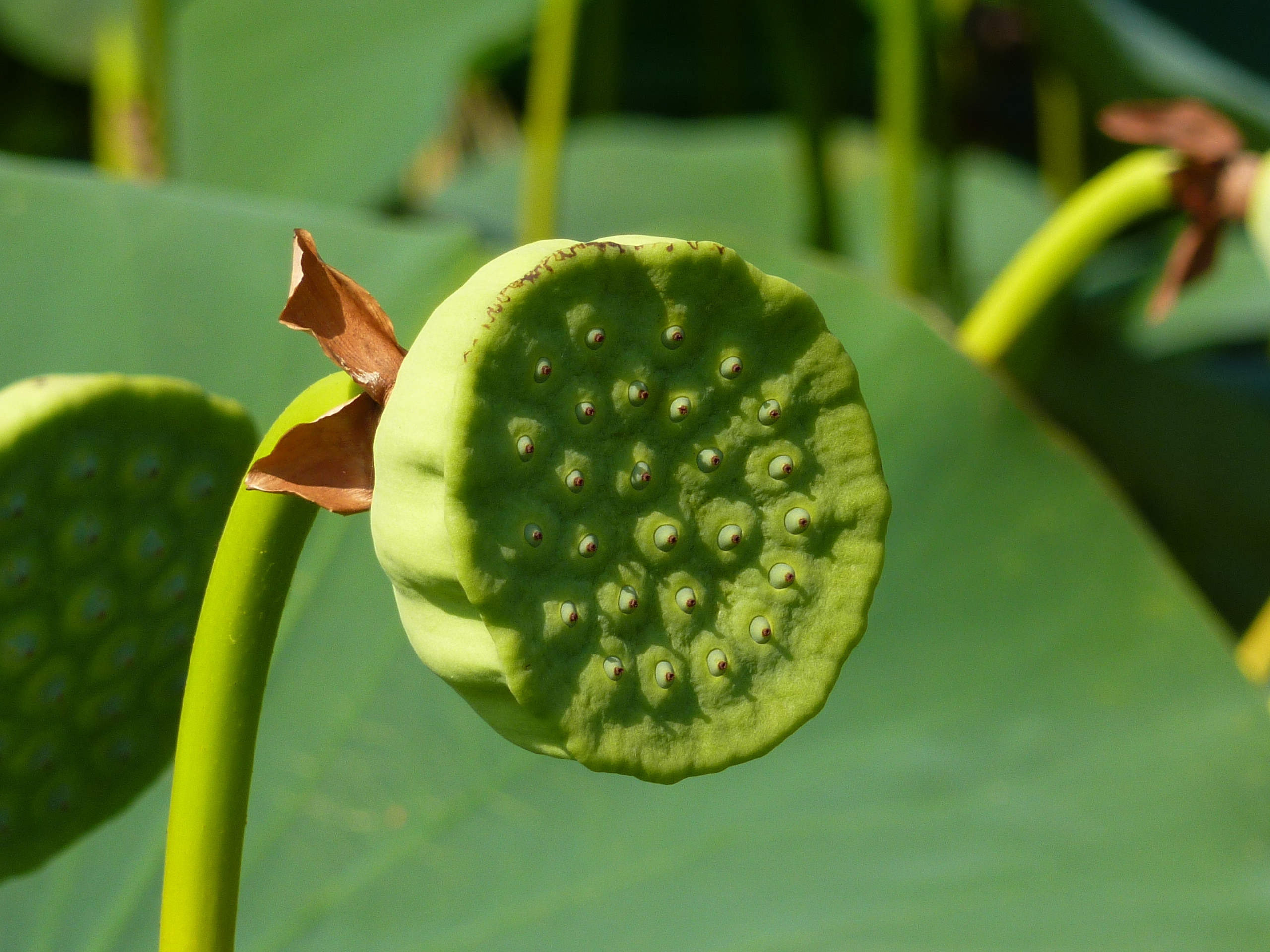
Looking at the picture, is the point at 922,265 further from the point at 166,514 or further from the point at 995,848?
the point at 166,514

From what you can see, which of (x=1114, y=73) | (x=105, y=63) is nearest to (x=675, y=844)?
(x=1114, y=73)

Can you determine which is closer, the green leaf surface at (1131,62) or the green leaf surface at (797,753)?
the green leaf surface at (797,753)

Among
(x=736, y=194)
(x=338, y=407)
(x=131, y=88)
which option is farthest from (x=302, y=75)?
(x=338, y=407)

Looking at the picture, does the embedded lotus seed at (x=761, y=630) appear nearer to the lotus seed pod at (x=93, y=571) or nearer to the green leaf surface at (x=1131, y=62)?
the lotus seed pod at (x=93, y=571)

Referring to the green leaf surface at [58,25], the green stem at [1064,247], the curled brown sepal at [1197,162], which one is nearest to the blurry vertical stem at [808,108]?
the green stem at [1064,247]

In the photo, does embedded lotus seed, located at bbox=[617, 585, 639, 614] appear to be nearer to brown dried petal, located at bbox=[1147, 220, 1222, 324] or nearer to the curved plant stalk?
brown dried petal, located at bbox=[1147, 220, 1222, 324]

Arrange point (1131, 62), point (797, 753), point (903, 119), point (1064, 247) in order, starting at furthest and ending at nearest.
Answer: point (1131, 62)
point (903, 119)
point (1064, 247)
point (797, 753)

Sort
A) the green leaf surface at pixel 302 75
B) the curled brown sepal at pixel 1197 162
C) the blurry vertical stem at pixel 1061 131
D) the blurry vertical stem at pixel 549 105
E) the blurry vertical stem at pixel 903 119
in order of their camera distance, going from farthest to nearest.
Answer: the blurry vertical stem at pixel 1061 131 → the green leaf surface at pixel 302 75 → the blurry vertical stem at pixel 549 105 → the blurry vertical stem at pixel 903 119 → the curled brown sepal at pixel 1197 162

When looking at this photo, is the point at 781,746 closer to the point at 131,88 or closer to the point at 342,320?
the point at 342,320
